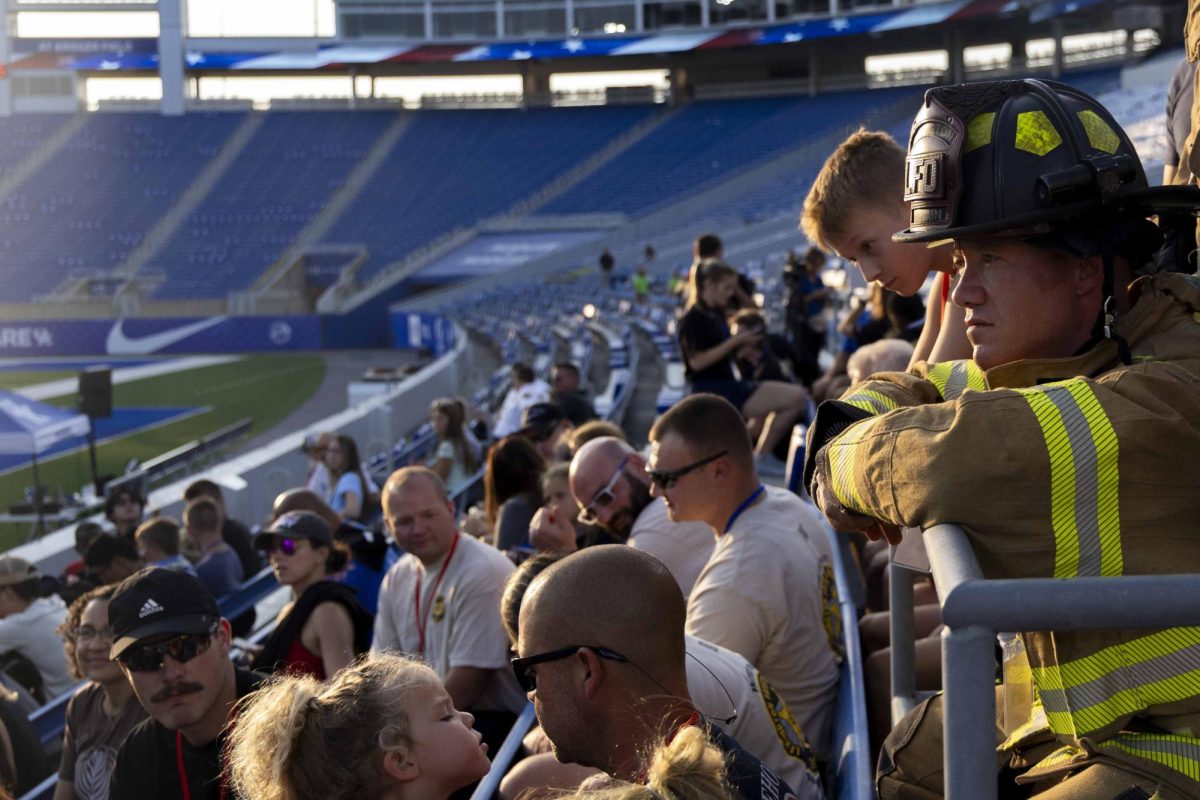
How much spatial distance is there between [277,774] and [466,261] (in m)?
35.7

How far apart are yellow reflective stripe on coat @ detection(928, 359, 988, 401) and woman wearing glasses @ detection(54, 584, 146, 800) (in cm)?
279

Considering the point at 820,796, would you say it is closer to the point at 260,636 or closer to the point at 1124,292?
the point at 1124,292

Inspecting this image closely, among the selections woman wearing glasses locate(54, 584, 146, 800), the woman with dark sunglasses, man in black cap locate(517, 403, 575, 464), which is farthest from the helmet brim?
man in black cap locate(517, 403, 575, 464)

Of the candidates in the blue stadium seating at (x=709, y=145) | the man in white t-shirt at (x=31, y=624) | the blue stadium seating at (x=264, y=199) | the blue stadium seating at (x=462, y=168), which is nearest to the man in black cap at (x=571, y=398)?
the man in white t-shirt at (x=31, y=624)

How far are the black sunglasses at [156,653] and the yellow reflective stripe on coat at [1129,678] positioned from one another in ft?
7.97

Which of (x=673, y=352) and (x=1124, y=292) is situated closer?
(x=1124, y=292)

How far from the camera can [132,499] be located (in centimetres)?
948

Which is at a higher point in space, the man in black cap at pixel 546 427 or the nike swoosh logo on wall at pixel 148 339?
the man in black cap at pixel 546 427

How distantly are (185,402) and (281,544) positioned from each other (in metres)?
21.4

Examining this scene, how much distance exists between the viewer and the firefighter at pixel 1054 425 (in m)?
1.34

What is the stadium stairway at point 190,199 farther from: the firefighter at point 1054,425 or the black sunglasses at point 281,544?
the firefighter at point 1054,425

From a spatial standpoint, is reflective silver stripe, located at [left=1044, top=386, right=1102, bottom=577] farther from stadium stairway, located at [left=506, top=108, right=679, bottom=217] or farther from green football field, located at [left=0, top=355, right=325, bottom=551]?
stadium stairway, located at [left=506, top=108, right=679, bottom=217]

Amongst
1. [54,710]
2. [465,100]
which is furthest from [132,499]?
[465,100]

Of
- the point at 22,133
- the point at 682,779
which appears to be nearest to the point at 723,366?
the point at 682,779
